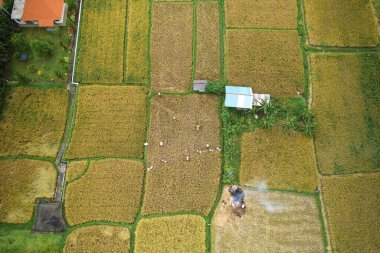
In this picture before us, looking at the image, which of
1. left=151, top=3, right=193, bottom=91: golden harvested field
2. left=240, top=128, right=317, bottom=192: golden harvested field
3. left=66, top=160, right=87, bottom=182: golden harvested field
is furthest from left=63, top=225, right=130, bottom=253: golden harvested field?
left=151, top=3, right=193, bottom=91: golden harvested field

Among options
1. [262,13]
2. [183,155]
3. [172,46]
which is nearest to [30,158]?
[183,155]

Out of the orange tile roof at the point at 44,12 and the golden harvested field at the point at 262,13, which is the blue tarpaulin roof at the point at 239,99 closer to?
the golden harvested field at the point at 262,13

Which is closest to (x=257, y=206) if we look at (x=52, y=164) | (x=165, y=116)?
(x=165, y=116)

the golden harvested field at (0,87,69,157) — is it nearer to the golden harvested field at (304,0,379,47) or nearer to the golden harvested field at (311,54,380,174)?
the golden harvested field at (311,54,380,174)

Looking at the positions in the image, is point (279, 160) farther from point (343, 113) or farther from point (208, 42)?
point (208, 42)

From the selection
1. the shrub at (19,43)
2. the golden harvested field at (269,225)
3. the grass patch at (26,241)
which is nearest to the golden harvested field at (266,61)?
the golden harvested field at (269,225)
